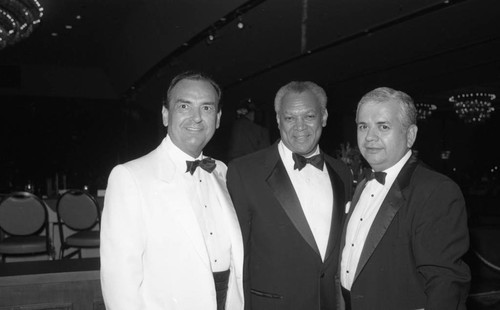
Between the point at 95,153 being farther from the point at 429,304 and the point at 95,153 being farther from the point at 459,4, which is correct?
the point at 429,304

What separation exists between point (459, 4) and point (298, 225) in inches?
208

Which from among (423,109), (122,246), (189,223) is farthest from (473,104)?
(122,246)

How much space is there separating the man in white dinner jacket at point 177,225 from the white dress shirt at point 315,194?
1.30 feet

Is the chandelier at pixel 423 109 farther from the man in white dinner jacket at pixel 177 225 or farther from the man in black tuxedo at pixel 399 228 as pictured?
the man in white dinner jacket at pixel 177 225

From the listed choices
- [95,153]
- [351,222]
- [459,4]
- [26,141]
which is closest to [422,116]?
[459,4]

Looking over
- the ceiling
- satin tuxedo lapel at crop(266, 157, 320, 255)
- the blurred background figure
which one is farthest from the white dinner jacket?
the ceiling

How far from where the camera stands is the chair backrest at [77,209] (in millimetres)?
5145

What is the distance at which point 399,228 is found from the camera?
1824 mm

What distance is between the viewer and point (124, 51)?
391 inches

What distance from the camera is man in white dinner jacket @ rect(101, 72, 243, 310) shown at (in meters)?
1.75

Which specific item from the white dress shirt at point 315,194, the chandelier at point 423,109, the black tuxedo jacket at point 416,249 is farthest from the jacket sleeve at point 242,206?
the chandelier at point 423,109

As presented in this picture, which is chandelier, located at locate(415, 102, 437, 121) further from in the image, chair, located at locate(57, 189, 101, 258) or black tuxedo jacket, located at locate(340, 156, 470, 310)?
black tuxedo jacket, located at locate(340, 156, 470, 310)

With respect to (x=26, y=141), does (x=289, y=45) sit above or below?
above

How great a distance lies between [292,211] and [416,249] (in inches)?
23.6
